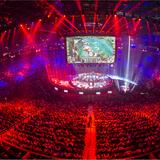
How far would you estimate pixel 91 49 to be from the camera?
1580 inches

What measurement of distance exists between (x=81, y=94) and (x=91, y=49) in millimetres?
8652

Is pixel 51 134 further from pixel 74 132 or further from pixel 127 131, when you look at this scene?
pixel 127 131

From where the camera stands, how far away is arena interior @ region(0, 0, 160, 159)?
683 inches

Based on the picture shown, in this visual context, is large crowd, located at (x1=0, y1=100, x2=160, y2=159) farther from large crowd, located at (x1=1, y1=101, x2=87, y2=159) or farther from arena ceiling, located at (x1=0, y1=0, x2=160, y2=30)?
arena ceiling, located at (x1=0, y1=0, x2=160, y2=30)

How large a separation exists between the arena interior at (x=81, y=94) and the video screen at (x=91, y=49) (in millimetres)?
136

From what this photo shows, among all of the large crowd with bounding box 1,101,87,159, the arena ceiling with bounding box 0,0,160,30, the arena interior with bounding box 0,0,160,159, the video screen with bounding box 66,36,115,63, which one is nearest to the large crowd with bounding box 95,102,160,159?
the arena interior with bounding box 0,0,160,159

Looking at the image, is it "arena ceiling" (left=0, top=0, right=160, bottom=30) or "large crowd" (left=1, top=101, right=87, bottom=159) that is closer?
"large crowd" (left=1, top=101, right=87, bottom=159)

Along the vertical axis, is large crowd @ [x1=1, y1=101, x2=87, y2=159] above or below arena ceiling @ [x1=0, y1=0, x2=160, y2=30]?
below

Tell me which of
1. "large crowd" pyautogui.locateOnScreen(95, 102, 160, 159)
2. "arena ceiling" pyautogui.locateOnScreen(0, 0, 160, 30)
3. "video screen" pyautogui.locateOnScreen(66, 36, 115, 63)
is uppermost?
"arena ceiling" pyautogui.locateOnScreen(0, 0, 160, 30)

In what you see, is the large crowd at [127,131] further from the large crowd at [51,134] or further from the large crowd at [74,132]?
the large crowd at [51,134]

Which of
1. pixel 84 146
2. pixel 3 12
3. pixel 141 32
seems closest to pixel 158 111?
pixel 84 146

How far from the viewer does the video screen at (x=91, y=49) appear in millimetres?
40000

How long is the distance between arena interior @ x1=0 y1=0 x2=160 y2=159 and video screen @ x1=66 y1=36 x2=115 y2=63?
5.3 inches

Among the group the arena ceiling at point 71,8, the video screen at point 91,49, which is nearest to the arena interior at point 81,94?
the arena ceiling at point 71,8
